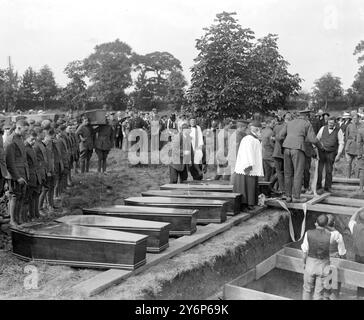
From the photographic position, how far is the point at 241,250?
267 inches

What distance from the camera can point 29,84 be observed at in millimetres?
34688

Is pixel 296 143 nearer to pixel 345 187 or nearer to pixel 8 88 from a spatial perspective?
pixel 345 187

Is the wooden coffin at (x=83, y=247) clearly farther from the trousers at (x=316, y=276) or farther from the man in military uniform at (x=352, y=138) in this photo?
the man in military uniform at (x=352, y=138)

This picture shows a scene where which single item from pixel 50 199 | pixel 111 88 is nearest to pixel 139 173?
pixel 50 199

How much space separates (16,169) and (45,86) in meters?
29.1

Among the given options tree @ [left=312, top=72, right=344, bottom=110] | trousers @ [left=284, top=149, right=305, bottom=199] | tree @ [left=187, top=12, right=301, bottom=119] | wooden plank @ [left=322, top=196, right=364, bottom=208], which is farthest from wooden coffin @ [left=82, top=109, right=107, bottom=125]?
tree @ [left=312, top=72, right=344, bottom=110]

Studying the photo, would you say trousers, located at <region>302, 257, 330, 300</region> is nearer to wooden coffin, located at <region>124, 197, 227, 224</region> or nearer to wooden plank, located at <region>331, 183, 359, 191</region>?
wooden coffin, located at <region>124, 197, 227, 224</region>

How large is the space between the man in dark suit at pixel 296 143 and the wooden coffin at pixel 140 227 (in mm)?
3244

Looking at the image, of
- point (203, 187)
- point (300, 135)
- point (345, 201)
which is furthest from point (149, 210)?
point (345, 201)

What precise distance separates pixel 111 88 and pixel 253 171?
3521cm

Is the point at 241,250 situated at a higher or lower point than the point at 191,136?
lower
